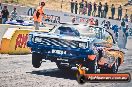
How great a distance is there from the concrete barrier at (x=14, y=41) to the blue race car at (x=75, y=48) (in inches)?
169

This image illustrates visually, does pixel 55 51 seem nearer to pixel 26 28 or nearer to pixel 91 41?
pixel 91 41

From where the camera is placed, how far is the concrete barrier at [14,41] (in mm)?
16266

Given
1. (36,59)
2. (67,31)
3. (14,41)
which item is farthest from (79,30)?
(14,41)

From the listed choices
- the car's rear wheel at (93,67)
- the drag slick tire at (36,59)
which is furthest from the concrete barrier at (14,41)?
the car's rear wheel at (93,67)

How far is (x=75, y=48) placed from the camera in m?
10.9

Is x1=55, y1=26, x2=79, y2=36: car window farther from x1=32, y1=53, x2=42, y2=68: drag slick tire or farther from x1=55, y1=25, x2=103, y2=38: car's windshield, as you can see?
x1=32, y1=53, x2=42, y2=68: drag slick tire

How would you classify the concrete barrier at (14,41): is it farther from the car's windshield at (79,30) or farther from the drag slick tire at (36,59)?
the car's windshield at (79,30)

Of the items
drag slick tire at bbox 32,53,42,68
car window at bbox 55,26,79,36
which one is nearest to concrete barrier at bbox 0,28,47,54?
drag slick tire at bbox 32,53,42,68

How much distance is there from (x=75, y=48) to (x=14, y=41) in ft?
20.4

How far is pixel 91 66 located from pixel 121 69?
3191mm

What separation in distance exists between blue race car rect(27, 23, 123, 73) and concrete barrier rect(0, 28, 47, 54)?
4285 mm

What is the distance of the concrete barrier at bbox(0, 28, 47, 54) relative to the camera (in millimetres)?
16266

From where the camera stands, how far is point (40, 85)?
31.5 ft

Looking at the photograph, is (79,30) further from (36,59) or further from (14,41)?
(14,41)
